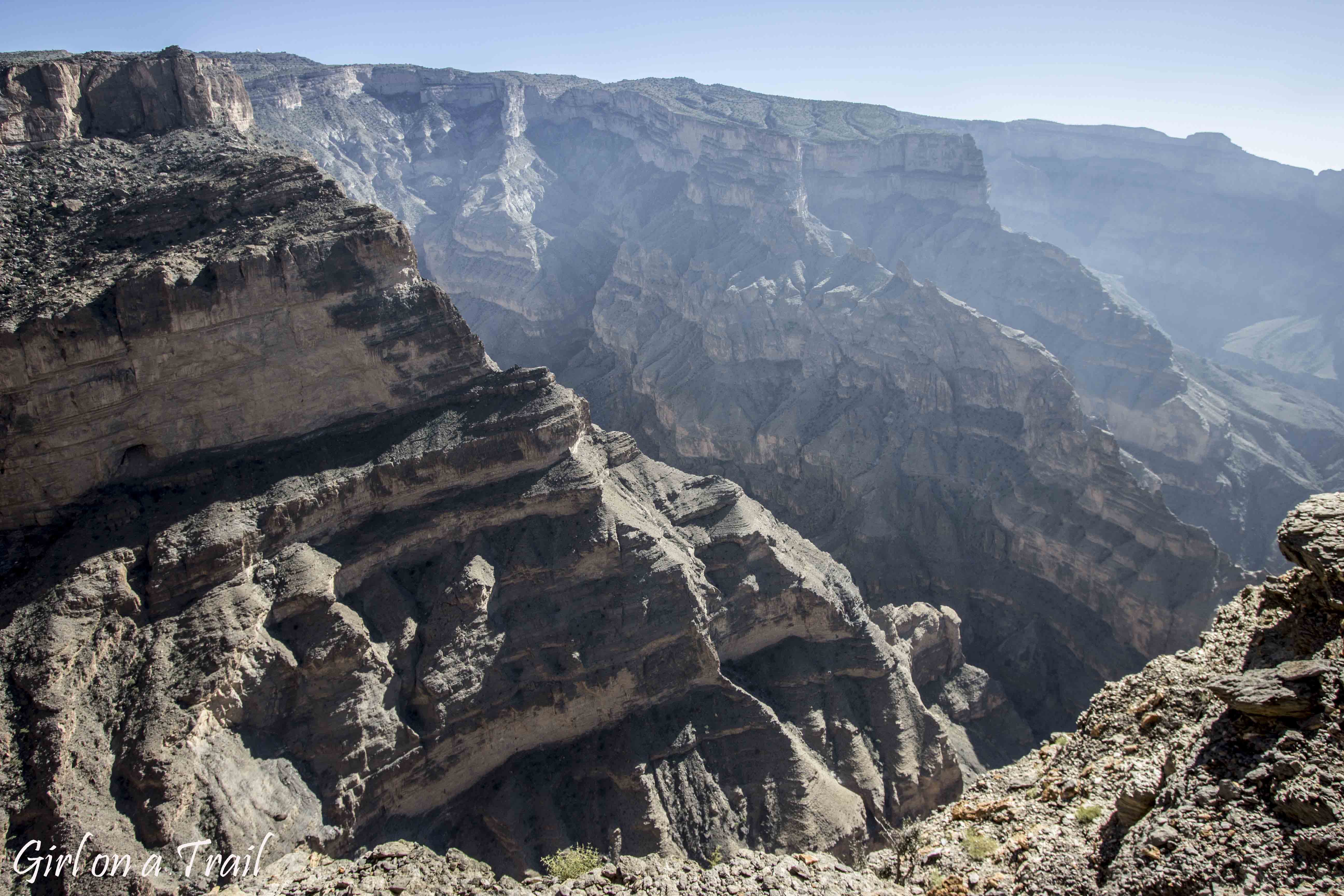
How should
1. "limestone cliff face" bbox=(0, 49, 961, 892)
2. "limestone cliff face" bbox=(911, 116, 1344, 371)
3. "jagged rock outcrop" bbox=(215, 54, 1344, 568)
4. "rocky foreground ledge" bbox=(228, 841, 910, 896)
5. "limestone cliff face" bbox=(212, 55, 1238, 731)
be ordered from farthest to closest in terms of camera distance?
"limestone cliff face" bbox=(911, 116, 1344, 371) < "jagged rock outcrop" bbox=(215, 54, 1344, 568) < "limestone cliff face" bbox=(212, 55, 1238, 731) < "limestone cliff face" bbox=(0, 49, 961, 892) < "rocky foreground ledge" bbox=(228, 841, 910, 896)

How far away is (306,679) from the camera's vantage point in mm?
29703

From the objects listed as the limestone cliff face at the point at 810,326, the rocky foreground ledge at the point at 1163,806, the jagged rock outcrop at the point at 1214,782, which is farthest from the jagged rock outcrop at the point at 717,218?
the jagged rock outcrop at the point at 1214,782

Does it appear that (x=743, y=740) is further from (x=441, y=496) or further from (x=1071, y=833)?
(x=1071, y=833)

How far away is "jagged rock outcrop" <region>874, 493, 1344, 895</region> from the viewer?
36.0 ft

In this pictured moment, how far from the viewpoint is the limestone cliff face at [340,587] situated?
27094 mm

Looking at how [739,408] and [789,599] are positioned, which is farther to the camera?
[739,408]

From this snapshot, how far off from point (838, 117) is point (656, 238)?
163 ft

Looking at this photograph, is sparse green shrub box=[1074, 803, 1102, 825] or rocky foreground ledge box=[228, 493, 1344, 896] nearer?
rocky foreground ledge box=[228, 493, 1344, 896]

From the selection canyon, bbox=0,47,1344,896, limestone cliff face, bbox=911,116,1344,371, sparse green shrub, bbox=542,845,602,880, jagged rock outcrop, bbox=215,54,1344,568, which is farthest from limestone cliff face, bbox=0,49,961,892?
limestone cliff face, bbox=911,116,1344,371

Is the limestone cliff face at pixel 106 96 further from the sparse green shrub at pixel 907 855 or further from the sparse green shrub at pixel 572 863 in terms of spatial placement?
the sparse green shrub at pixel 907 855

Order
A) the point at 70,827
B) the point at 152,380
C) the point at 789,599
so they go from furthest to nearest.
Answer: the point at 789,599 → the point at 152,380 → the point at 70,827

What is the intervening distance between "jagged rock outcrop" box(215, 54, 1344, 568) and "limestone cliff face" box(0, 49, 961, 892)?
2058 inches

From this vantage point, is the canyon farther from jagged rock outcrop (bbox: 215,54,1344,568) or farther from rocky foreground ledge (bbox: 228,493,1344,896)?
jagged rock outcrop (bbox: 215,54,1344,568)

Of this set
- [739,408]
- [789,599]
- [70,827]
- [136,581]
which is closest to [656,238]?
[739,408]
